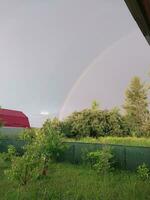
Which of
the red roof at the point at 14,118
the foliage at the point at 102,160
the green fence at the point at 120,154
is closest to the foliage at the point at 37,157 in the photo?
the green fence at the point at 120,154

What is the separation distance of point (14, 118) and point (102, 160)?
13.6m

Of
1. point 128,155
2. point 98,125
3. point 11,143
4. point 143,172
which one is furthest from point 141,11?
point 98,125

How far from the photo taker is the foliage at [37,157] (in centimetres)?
744

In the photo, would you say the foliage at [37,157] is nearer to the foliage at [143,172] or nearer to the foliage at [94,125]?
the foliage at [143,172]

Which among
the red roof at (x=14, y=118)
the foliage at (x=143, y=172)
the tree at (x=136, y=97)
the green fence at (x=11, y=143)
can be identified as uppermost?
the tree at (x=136, y=97)

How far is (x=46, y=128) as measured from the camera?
9.53 meters

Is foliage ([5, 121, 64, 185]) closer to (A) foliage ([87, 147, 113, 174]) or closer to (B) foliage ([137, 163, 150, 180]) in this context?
(A) foliage ([87, 147, 113, 174])

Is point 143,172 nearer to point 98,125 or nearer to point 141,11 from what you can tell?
point 98,125

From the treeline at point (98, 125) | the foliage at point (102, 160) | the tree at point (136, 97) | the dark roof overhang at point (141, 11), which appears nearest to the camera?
the dark roof overhang at point (141, 11)

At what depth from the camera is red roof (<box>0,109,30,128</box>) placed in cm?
2043

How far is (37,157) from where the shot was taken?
7785 mm

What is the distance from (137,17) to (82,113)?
11.6 m

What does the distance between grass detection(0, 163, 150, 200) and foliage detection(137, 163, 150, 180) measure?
0.16 metres

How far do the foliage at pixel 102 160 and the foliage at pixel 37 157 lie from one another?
3.50ft
